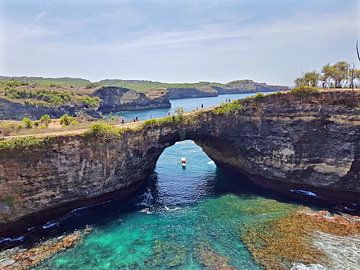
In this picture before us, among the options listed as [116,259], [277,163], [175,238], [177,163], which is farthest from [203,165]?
[116,259]

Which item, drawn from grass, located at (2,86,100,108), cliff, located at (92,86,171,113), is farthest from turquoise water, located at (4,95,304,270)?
cliff, located at (92,86,171,113)

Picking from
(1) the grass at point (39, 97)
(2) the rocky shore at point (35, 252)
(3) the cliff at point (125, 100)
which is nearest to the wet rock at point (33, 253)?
(2) the rocky shore at point (35, 252)

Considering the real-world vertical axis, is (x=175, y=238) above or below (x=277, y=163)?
below

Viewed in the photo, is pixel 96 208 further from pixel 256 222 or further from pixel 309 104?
pixel 309 104

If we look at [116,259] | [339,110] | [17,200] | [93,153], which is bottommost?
[116,259]

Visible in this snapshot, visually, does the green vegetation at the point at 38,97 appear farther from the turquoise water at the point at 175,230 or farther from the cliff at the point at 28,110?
the turquoise water at the point at 175,230

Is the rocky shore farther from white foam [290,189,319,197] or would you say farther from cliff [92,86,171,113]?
cliff [92,86,171,113]

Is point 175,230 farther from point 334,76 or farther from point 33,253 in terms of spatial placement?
point 334,76
